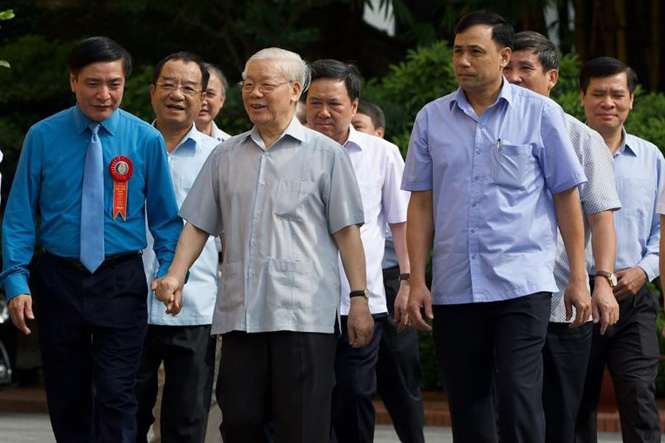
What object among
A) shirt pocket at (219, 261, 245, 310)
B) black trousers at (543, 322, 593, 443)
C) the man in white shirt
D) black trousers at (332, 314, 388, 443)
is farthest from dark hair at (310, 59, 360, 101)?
shirt pocket at (219, 261, 245, 310)

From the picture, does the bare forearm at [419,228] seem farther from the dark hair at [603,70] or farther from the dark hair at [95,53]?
the dark hair at [603,70]

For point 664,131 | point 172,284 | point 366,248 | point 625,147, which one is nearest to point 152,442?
point 366,248

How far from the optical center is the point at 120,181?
23.6 feet

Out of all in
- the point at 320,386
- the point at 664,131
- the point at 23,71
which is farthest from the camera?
the point at 23,71

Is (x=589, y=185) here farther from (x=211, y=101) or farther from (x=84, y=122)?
(x=211, y=101)

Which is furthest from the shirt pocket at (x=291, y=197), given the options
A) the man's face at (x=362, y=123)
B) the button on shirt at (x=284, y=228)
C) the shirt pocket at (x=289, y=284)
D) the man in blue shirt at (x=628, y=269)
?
the man's face at (x=362, y=123)

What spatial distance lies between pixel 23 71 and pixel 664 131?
6.72 metres

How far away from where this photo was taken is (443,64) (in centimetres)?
1423

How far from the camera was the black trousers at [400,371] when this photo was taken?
30.1 ft

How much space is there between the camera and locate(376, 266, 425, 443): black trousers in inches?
361

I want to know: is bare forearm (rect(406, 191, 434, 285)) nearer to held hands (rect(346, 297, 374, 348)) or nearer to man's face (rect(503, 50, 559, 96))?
held hands (rect(346, 297, 374, 348))

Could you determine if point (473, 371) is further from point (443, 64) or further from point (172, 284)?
point (443, 64)

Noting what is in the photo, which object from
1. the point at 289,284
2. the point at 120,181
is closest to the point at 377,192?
the point at 120,181

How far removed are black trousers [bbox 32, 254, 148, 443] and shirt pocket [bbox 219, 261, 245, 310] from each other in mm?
731
